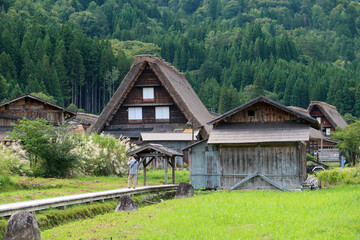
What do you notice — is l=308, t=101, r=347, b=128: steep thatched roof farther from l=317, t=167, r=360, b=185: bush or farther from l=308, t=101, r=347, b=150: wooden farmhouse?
l=317, t=167, r=360, b=185: bush

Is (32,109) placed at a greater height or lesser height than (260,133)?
greater

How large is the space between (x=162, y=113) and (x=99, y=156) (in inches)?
545

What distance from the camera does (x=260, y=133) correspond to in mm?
25594

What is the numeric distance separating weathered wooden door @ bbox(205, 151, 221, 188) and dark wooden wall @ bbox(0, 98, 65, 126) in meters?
13.8

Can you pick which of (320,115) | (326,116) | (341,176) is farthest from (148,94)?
(320,115)

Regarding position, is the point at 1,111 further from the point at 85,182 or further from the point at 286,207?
the point at 286,207

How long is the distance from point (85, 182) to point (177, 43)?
111301mm

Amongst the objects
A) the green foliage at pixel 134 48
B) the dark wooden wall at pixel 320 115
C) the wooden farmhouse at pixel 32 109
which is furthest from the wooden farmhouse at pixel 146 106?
the green foliage at pixel 134 48

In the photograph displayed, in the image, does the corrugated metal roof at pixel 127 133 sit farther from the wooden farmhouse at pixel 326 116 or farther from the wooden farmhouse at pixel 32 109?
the wooden farmhouse at pixel 326 116

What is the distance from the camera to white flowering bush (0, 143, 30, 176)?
71.5 ft

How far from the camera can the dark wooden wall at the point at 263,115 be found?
2653 centimetres

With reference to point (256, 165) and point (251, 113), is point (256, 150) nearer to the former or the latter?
point (256, 165)

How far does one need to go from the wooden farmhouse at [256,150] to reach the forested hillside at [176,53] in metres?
46.9

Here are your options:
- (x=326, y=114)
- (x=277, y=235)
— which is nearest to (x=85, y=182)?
(x=277, y=235)
